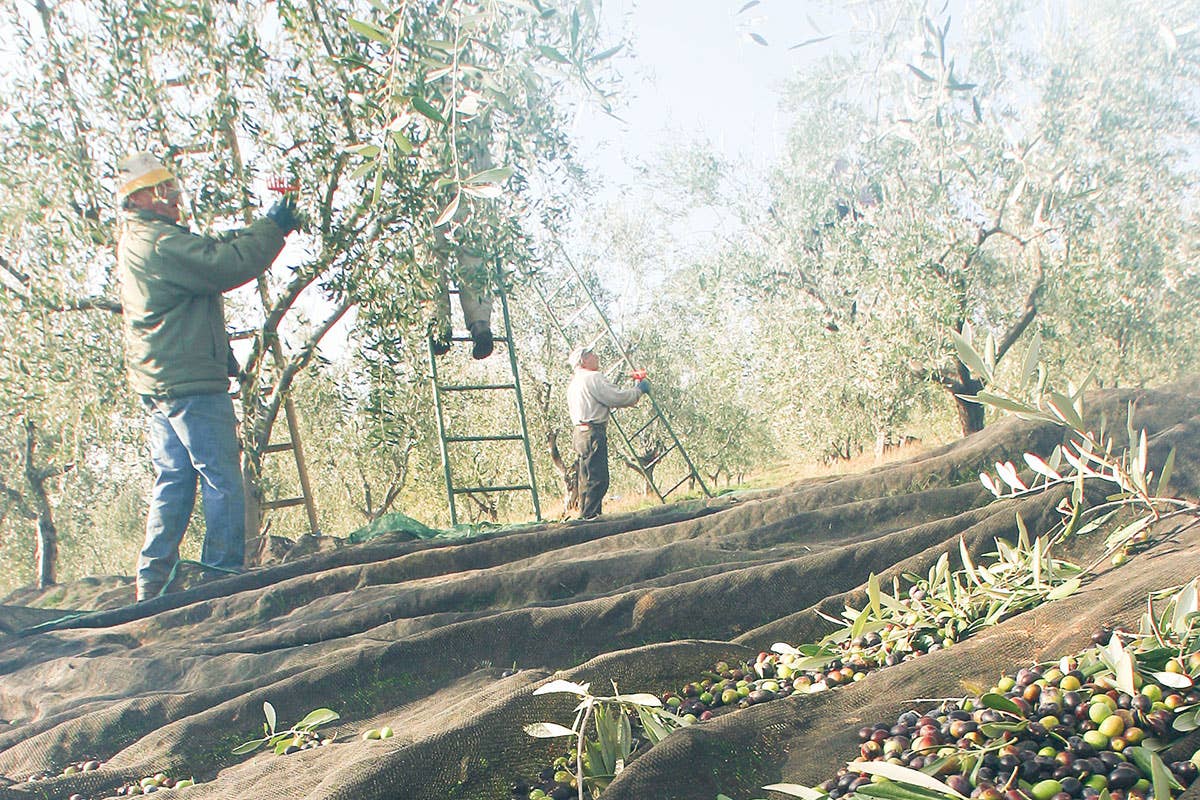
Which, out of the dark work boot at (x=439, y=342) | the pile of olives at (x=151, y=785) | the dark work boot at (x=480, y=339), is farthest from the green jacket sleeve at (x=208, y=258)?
the pile of olives at (x=151, y=785)

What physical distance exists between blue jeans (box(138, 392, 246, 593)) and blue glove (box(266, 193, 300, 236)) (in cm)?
115

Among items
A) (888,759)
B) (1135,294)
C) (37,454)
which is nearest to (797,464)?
(1135,294)

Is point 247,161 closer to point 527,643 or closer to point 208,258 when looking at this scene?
point 208,258

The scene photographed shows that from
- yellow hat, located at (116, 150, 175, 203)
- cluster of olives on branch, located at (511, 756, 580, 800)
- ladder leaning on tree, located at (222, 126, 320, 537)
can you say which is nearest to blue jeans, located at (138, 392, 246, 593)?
yellow hat, located at (116, 150, 175, 203)

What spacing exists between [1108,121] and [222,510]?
14784 mm

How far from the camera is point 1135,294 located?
13.6 meters

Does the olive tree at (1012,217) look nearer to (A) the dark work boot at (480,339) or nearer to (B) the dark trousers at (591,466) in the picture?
(B) the dark trousers at (591,466)

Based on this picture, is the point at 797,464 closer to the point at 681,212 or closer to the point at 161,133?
the point at 681,212

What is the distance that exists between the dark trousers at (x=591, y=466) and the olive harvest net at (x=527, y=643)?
13.4 feet

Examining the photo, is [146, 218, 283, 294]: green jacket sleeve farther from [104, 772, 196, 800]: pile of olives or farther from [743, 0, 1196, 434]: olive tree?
[743, 0, 1196, 434]: olive tree

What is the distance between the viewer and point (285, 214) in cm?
568

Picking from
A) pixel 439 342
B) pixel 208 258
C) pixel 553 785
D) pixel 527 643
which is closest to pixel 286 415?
pixel 439 342

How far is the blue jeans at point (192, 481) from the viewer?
553 centimetres

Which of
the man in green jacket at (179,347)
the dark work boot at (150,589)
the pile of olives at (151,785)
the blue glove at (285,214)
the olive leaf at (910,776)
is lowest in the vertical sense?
the pile of olives at (151,785)
